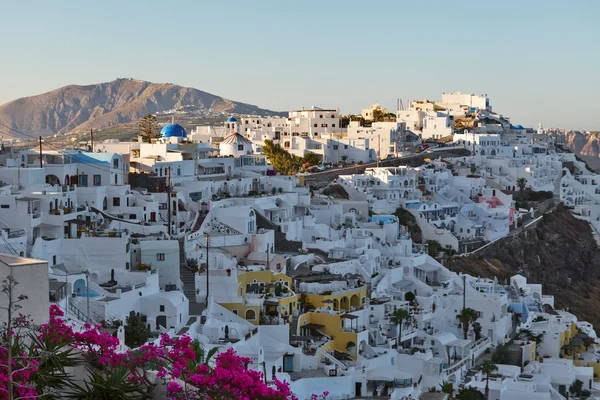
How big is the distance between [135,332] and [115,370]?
10464mm

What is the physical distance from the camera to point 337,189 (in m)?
44.7

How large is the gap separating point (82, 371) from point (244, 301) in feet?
45.0

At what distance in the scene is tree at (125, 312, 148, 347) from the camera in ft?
64.5

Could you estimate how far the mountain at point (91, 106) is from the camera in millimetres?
174175

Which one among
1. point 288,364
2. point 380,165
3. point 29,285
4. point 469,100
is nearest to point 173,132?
point 380,165

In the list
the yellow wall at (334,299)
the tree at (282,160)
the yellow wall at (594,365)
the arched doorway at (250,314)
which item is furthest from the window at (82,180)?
the tree at (282,160)

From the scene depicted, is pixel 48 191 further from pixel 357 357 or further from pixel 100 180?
pixel 357 357

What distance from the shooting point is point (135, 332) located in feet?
65.6

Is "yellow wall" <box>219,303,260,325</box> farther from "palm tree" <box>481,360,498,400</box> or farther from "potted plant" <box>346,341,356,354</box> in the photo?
"palm tree" <box>481,360,498,400</box>

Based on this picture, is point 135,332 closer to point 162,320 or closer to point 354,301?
point 162,320

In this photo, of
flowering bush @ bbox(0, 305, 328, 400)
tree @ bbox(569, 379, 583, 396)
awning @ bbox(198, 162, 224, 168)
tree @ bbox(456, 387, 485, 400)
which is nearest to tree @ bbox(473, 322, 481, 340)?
tree @ bbox(569, 379, 583, 396)

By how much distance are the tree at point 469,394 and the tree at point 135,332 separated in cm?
800

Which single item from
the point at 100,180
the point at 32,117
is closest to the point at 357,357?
the point at 100,180

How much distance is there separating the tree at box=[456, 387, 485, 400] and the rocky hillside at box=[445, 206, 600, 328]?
15.4m
